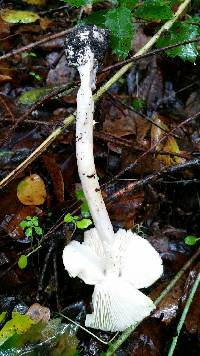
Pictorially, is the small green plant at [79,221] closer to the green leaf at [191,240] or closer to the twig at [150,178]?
the twig at [150,178]

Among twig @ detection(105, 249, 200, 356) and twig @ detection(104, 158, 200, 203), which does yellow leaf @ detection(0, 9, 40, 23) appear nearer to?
twig @ detection(104, 158, 200, 203)

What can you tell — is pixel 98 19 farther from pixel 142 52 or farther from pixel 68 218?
pixel 68 218

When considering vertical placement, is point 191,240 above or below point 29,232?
below

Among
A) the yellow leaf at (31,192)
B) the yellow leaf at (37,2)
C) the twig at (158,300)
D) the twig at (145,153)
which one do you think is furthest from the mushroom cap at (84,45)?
the yellow leaf at (37,2)

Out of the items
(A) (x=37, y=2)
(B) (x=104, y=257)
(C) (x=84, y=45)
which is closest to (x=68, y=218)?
(B) (x=104, y=257)

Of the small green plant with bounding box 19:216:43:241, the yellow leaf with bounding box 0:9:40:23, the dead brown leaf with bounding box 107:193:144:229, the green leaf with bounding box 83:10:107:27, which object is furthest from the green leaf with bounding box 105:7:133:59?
the yellow leaf with bounding box 0:9:40:23

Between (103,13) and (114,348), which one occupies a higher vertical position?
(103,13)

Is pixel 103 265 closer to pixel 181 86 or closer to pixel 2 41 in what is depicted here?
pixel 181 86

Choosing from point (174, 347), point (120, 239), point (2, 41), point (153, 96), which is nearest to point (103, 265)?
point (120, 239)
